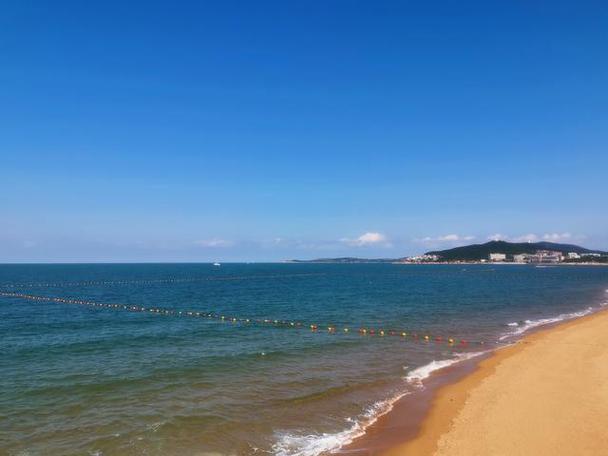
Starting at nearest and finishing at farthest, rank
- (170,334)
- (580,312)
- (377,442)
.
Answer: (377,442) < (170,334) < (580,312)

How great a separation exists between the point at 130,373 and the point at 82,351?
693 centimetres

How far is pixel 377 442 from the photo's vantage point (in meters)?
14.7

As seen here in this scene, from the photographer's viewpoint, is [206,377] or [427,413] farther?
[206,377]

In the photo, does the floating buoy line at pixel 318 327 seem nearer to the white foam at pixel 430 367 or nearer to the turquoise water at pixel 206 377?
the turquoise water at pixel 206 377

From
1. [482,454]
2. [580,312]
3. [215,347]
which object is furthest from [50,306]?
[580,312]

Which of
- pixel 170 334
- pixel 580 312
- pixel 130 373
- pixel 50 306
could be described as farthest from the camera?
pixel 50 306

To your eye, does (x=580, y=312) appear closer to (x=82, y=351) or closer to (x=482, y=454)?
(x=482, y=454)

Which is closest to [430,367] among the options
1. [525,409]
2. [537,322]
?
[525,409]

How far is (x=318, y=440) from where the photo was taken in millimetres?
14852

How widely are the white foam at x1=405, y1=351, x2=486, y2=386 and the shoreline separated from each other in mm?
307

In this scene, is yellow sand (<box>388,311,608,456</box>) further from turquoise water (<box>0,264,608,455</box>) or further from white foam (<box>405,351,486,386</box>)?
turquoise water (<box>0,264,608,455</box>)

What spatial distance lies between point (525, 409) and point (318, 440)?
8085 mm

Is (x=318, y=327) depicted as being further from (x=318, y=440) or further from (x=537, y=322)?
(x=318, y=440)

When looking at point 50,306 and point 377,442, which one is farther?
point 50,306
